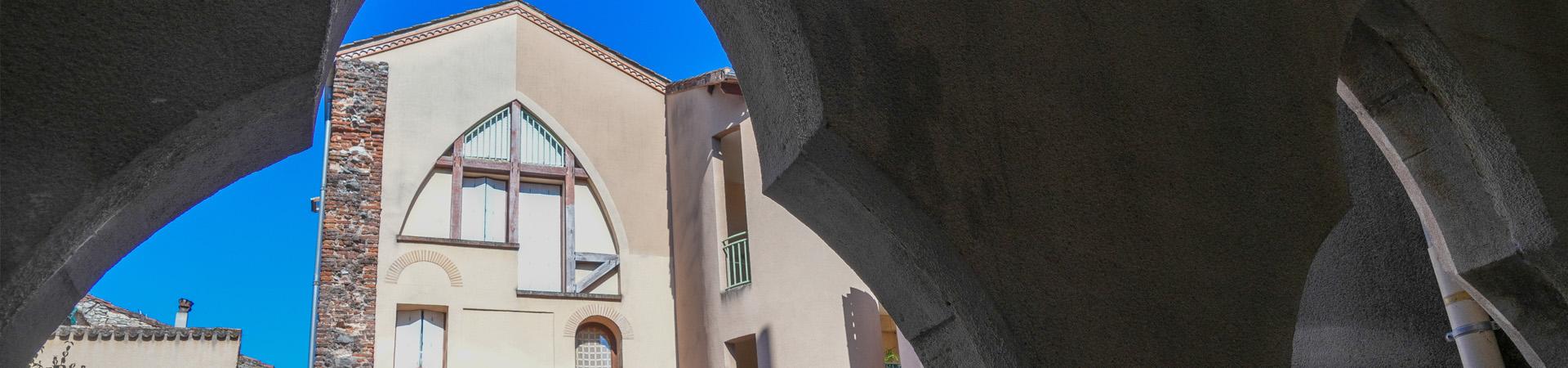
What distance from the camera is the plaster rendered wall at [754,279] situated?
10.8 metres

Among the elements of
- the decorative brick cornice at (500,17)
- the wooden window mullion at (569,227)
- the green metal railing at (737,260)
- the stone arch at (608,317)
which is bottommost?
the stone arch at (608,317)

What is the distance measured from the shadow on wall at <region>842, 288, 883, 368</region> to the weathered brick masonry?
5.30 meters

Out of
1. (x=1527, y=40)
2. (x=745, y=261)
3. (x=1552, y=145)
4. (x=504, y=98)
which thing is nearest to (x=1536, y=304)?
(x=1552, y=145)

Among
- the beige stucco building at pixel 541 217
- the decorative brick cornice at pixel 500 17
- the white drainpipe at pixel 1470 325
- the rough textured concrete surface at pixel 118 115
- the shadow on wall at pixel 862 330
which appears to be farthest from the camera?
Result: the decorative brick cornice at pixel 500 17

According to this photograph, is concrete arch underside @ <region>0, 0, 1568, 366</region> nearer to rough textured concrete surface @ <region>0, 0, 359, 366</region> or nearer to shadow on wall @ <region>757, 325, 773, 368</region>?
rough textured concrete surface @ <region>0, 0, 359, 366</region>

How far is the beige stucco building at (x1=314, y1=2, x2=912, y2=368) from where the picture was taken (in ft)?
40.3

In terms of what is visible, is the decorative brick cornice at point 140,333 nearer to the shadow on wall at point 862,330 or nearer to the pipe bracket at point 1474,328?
the shadow on wall at point 862,330

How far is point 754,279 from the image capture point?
39.9ft

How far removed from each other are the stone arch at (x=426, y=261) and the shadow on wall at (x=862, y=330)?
15.9 ft

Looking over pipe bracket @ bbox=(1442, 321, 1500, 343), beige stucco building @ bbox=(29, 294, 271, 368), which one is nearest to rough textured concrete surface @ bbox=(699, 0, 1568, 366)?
pipe bracket @ bbox=(1442, 321, 1500, 343)

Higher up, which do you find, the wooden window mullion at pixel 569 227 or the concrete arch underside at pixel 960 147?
the wooden window mullion at pixel 569 227

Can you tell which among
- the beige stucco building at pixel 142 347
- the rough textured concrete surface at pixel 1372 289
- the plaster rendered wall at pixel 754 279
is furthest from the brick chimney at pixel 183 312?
the rough textured concrete surface at pixel 1372 289

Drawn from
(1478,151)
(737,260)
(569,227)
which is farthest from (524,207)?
(1478,151)

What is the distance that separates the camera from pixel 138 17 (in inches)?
66.4
